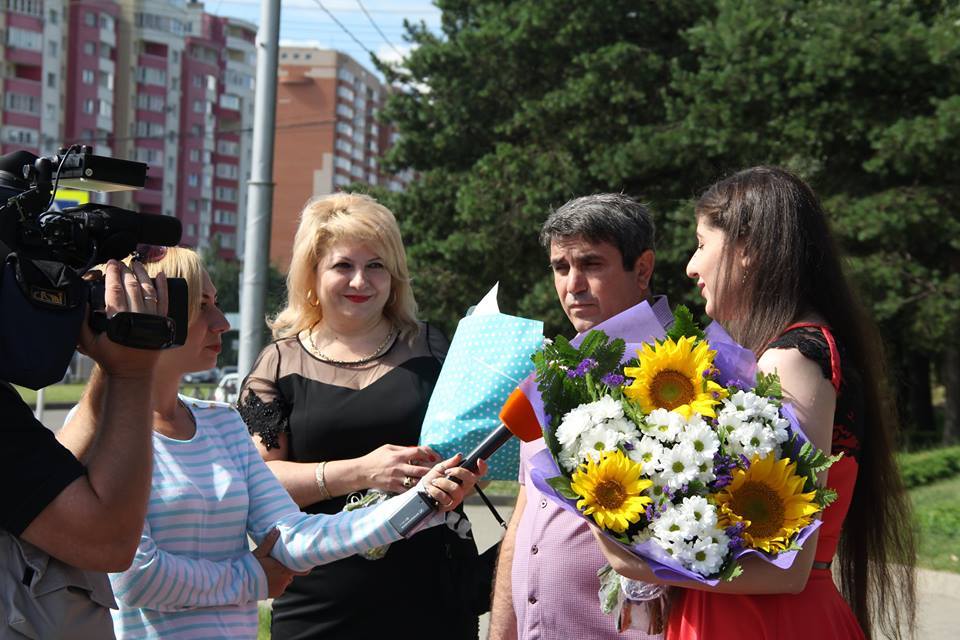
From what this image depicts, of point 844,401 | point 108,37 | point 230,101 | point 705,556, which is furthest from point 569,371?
point 230,101

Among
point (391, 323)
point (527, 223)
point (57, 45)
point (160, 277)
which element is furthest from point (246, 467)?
point (57, 45)

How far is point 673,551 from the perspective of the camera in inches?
90.0

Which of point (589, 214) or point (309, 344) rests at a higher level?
point (589, 214)

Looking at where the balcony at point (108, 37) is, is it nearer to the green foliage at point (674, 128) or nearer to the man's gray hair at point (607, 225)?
the green foliage at point (674, 128)

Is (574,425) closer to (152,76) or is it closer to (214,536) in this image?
(214,536)

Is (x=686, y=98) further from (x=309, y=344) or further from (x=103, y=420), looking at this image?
(x=103, y=420)

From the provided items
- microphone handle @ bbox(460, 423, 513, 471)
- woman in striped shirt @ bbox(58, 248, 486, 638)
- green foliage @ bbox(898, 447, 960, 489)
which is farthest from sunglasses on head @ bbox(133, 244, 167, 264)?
green foliage @ bbox(898, 447, 960, 489)

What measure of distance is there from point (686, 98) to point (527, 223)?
12.1 ft

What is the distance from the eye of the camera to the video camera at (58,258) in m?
1.98

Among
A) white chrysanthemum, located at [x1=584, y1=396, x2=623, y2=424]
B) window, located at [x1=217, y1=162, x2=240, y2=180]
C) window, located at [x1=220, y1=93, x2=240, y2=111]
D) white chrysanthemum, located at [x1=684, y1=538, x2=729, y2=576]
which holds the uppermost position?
window, located at [x1=220, y1=93, x2=240, y2=111]

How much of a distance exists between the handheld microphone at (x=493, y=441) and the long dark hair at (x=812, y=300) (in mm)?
543

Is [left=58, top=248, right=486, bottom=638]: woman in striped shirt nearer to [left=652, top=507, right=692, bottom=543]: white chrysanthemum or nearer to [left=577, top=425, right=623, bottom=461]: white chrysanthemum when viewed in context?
[left=577, top=425, right=623, bottom=461]: white chrysanthemum

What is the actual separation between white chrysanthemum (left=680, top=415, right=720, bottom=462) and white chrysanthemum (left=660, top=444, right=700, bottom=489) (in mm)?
18

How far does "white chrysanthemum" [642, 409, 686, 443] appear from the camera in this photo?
2.36m
